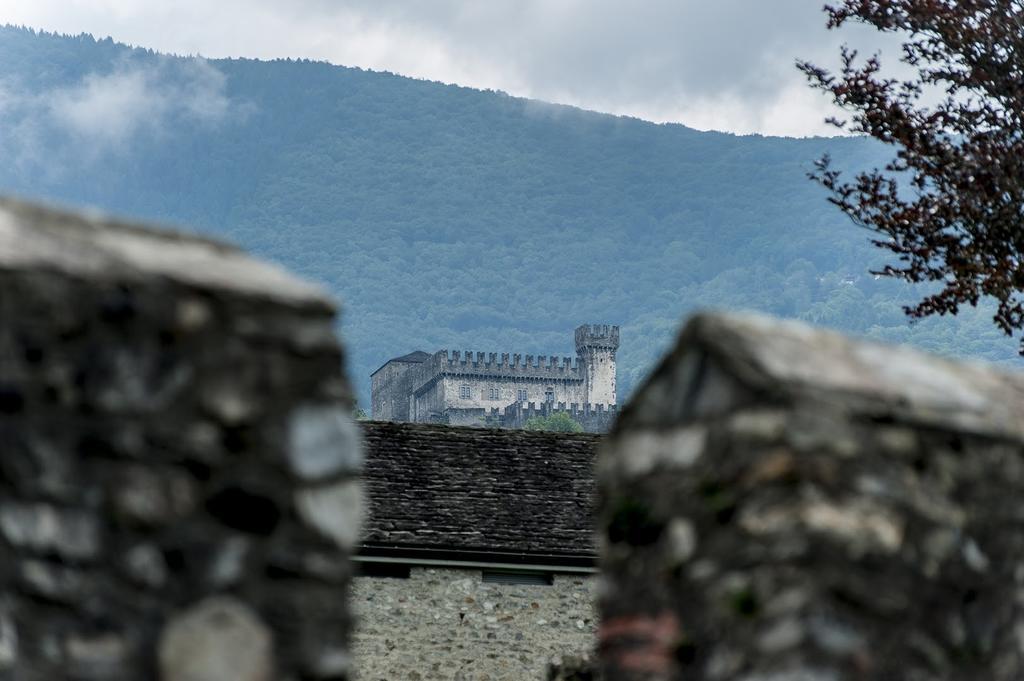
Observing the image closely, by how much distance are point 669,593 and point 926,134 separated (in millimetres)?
18958

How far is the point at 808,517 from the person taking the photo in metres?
3.57

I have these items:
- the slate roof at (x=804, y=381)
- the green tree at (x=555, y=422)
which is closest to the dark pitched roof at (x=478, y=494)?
the slate roof at (x=804, y=381)

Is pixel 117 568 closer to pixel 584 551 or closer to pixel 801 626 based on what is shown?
pixel 801 626

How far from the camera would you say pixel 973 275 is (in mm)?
20891

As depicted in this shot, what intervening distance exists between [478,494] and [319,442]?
2272 cm

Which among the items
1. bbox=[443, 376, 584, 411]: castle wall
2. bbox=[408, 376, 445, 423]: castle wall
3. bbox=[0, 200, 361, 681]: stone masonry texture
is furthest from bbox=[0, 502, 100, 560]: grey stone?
bbox=[443, 376, 584, 411]: castle wall

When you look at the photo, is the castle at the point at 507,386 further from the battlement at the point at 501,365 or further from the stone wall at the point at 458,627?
the stone wall at the point at 458,627

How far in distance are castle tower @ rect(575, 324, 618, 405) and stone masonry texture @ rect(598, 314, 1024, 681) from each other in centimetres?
16860

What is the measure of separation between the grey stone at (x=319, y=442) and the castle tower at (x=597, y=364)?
555 feet

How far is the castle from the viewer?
167 m

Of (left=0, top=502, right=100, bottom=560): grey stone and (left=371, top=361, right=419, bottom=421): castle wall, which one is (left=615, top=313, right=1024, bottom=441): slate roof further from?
(left=371, top=361, right=419, bottom=421): castle wall

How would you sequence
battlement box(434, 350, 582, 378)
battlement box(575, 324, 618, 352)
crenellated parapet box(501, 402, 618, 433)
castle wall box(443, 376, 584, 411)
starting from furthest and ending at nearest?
battlement box(575, 324, 618, 352), battlement box(434, 350, 582, 378), castle wall box(443, 376, 584, 411), crenellated parapet box(501, 402, 618, 433)

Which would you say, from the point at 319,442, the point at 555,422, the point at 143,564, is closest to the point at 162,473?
the point at 143,564

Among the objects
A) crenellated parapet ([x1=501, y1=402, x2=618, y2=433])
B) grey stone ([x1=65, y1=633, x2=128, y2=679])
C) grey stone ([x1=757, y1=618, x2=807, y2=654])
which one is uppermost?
crenellated parapet ([x1=501, y1=402, x2=618, y2=433])
